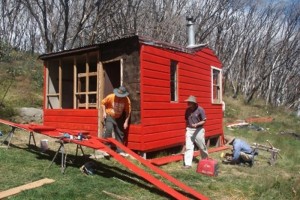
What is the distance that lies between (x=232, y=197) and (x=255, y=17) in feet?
97.1

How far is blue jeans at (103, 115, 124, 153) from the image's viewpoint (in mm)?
9727

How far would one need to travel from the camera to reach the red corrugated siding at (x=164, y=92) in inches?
388

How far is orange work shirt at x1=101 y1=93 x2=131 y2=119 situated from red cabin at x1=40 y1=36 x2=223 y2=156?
7.8 inches

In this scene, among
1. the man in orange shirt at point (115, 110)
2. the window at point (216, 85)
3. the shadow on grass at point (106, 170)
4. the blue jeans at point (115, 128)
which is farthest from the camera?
the window at point (216, 85)

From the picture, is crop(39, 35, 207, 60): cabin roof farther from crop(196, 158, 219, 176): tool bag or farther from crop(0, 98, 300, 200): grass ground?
crop(196, 158, 219, 176): tool bag

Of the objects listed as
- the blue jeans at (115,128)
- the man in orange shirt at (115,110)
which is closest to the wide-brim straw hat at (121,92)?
the man in orange shirt at (115,110)

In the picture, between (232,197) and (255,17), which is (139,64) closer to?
(232,197)

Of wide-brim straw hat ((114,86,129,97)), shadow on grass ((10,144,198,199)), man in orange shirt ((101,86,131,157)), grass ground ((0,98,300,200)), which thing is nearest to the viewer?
grass ground ((0,98,300,200))

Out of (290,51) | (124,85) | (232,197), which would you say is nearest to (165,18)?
(290,51)

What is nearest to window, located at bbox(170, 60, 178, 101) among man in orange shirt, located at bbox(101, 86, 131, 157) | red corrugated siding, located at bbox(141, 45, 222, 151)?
red corrugated siding, located at bbox(141, 45, 222, 151)

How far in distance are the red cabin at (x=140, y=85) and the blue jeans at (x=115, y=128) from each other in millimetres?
238

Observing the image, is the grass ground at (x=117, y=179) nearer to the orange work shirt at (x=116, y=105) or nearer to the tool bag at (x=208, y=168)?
the tool bag at (x=208, y=168)

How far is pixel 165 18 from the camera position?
27312 millimetres

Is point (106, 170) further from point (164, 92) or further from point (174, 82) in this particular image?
point (174, 82)
